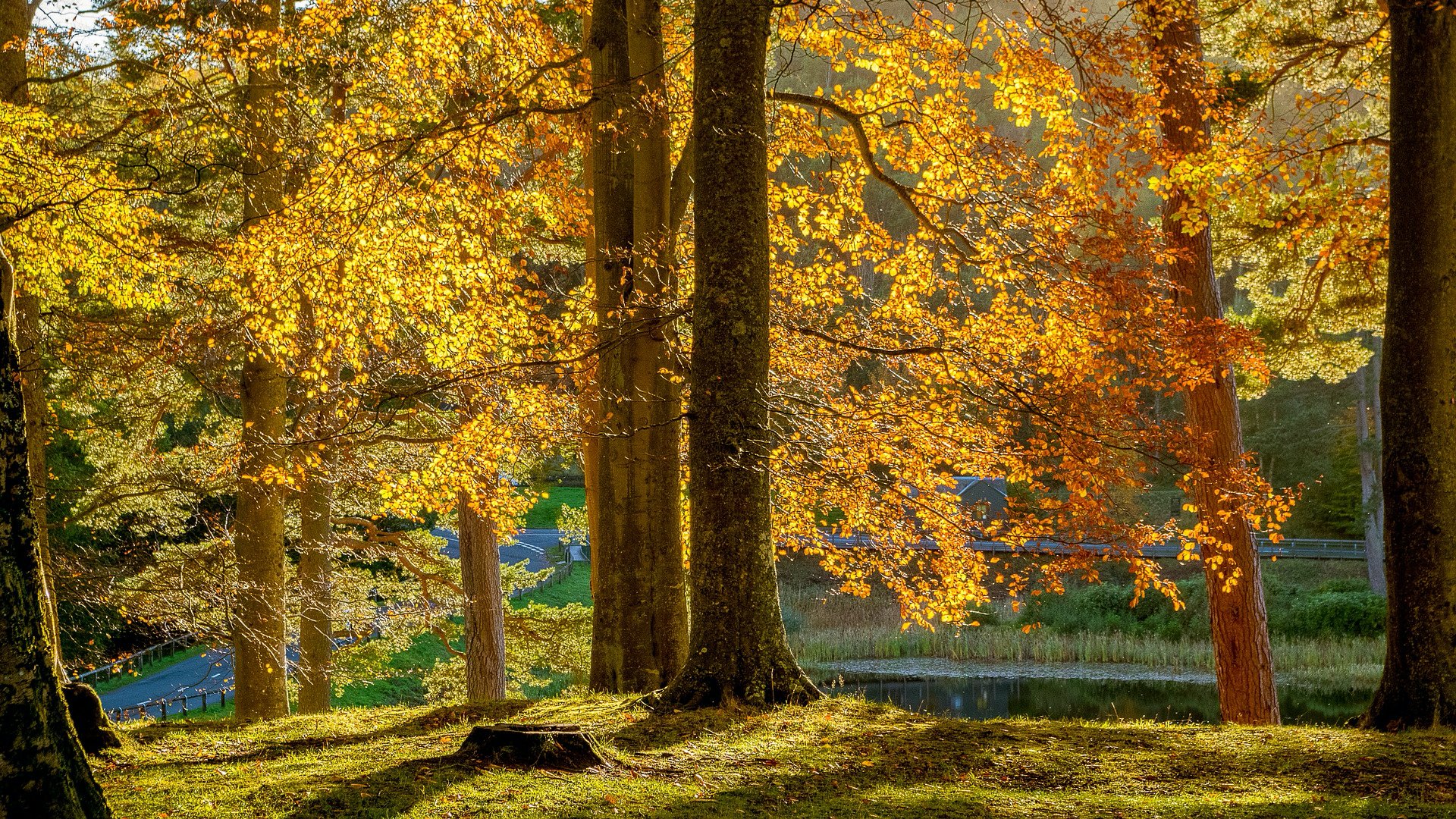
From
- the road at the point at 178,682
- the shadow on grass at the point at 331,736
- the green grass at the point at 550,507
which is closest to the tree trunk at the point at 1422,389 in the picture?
the shadow on grass at the point at 331,736

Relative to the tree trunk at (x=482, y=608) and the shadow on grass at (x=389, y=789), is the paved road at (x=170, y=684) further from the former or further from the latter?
the shadow on grass at (x=389, y=789)

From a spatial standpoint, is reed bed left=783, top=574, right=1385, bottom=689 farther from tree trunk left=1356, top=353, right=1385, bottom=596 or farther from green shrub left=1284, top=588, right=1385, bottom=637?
tree trunk left=1356, top=353, right=1385, bottom=596

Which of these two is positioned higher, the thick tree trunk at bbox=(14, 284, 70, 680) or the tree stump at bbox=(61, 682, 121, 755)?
the thick tree trunk at bbox=(14, 284, 70, 680)

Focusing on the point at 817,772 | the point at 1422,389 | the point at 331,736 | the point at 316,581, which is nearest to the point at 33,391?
the point at 316,581

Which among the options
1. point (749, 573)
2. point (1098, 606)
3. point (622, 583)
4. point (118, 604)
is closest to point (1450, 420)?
point (749, 573)

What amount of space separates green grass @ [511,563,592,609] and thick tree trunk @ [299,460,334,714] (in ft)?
49.4

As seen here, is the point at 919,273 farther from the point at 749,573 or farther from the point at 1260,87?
the point at 749,573

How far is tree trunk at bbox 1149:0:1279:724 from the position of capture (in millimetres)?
8500

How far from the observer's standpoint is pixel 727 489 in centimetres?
589

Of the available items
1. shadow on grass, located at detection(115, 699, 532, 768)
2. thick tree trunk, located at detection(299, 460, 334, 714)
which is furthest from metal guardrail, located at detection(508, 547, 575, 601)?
shadow on grass, located at detection(115, 699, 532, 768)

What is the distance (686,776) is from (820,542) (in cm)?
572

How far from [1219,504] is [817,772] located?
16.2 feet

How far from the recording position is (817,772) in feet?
15.0

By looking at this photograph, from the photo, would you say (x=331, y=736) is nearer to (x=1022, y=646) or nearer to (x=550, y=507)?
(x=1022, y=646)
